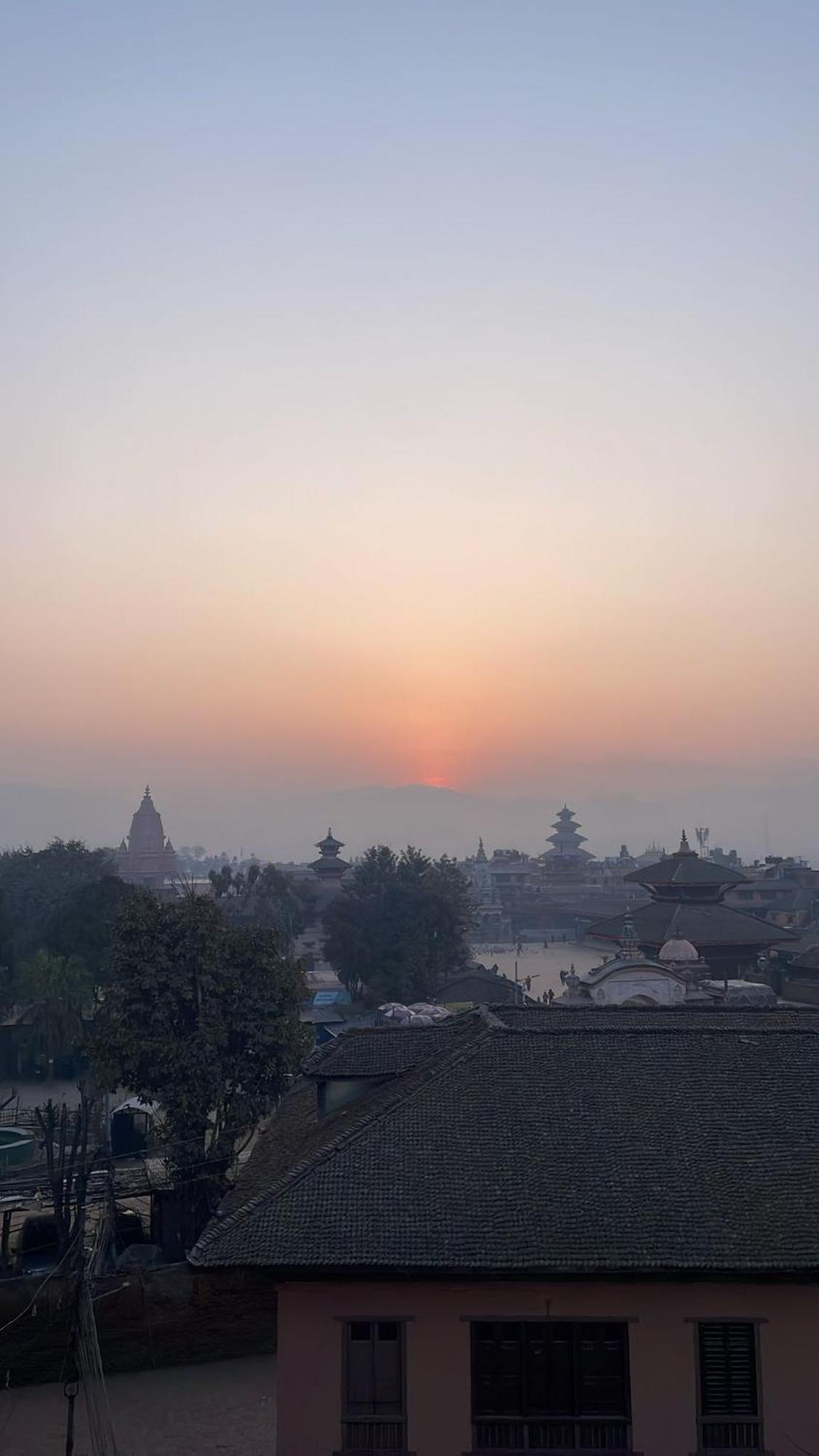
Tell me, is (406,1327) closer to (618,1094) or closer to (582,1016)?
(618,1094)

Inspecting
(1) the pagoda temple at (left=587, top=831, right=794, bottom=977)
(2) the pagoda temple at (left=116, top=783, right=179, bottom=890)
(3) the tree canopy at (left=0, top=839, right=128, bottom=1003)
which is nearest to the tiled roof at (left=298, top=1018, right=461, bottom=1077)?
(3) the tree canopy at (left=0, top=839, right=128, bottom=1003)

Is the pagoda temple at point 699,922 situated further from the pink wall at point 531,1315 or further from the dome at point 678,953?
the pink wall at point 531,1315

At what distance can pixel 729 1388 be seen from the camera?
35.4ft

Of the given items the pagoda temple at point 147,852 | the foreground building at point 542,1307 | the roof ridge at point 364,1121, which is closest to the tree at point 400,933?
the roof ridge at point 364,1121

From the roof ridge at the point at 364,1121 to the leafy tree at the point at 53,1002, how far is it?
81.5 feet

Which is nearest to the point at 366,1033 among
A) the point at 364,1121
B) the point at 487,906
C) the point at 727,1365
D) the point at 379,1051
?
the point at 379,1051

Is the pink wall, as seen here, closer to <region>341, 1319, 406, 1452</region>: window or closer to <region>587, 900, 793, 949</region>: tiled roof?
<region>341, 1319, 406, 1452</region>: window

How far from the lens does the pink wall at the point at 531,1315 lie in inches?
422

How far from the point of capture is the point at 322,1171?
11.9 metres

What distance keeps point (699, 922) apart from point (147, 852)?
271 feet

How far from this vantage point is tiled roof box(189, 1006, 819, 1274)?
1067 centimetres

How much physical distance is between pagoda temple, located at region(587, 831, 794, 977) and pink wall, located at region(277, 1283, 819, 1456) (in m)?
32.0

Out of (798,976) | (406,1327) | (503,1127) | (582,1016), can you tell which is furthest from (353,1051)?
(798,976)

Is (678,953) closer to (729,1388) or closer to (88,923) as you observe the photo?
(88,923)
